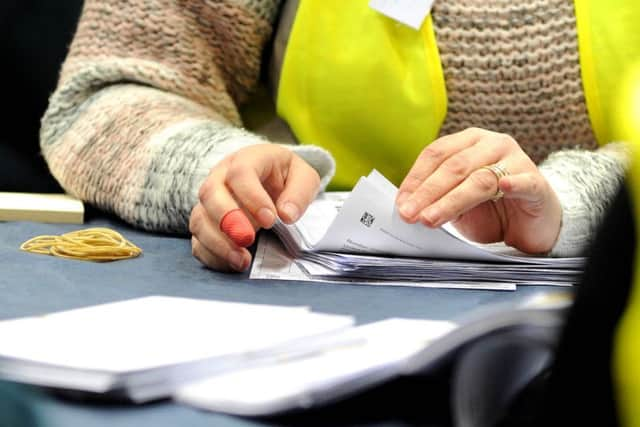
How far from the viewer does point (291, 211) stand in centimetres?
76

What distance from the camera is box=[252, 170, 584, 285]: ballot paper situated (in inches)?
28.3

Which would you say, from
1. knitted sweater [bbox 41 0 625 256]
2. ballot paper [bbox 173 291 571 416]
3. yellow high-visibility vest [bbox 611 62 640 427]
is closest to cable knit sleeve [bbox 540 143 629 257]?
knitted sweater [bbox 41 0 625 256]

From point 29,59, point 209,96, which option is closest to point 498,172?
point 209,96

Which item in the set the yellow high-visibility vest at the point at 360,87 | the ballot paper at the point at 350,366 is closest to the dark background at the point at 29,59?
the yellow high-visibility vest at the point at 360,87

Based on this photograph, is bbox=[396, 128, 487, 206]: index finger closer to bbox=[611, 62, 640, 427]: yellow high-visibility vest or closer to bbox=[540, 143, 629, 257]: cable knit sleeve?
bbox=[540, 143, 629, 257]: cable knit sleeve

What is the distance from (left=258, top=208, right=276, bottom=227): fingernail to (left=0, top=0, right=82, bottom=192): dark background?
2.07 feet

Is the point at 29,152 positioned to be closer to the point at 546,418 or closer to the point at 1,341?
the point at 1,341

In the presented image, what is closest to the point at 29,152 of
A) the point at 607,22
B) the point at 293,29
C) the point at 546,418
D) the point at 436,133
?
the point at 293,29

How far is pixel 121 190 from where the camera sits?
3.11 feet

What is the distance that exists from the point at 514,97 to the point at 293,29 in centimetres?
26

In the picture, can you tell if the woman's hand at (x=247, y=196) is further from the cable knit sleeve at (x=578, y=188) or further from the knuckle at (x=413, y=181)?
the cable knit sleeve at (x=578, y=188)

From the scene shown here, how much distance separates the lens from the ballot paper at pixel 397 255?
28.3 inches

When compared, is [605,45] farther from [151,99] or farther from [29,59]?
[29,59]

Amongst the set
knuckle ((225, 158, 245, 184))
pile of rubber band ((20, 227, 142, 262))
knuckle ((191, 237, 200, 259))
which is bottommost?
pile of rubber band ((20, 227, 142, 262))
